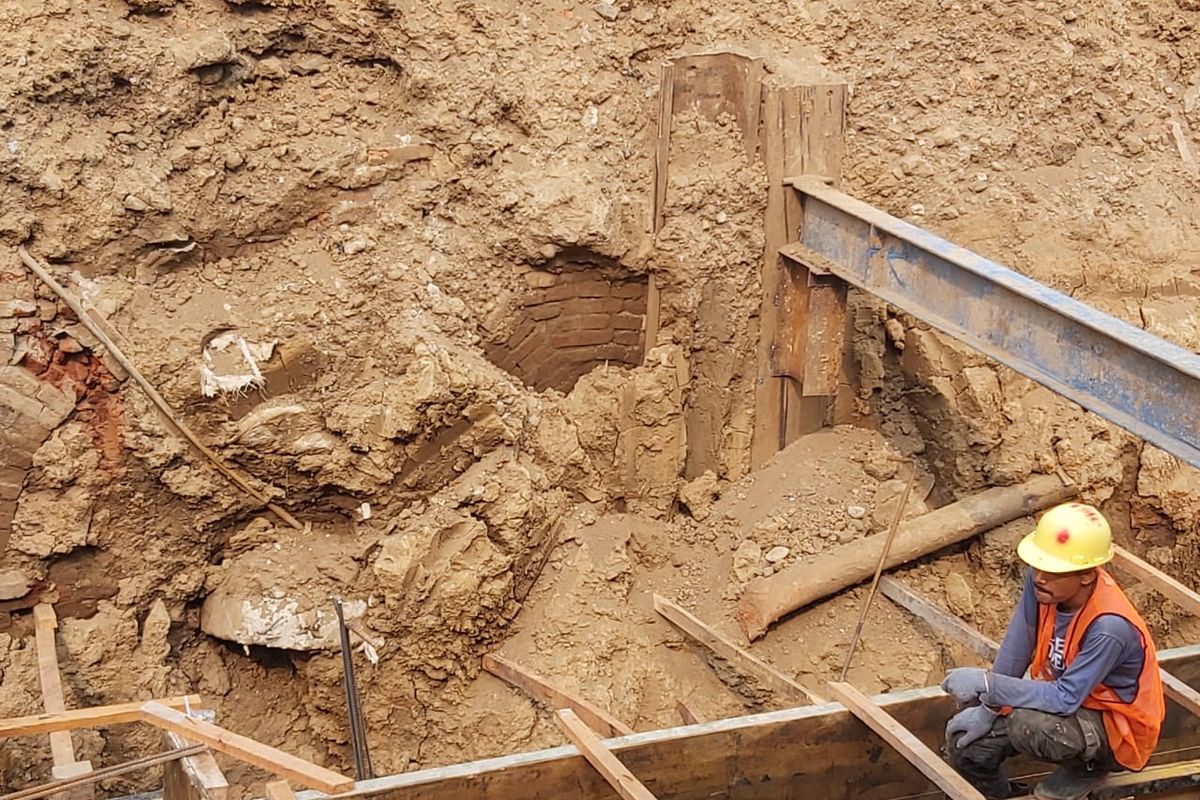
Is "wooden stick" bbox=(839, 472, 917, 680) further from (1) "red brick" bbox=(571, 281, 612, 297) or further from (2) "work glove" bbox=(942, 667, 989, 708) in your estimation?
(2) "work glove" bbox=(942, 667, 989, 708)

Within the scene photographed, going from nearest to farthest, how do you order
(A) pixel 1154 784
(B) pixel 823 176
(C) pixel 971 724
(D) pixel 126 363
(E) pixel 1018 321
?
1. (C) pixel 971 724
2. (A) pixel 1154 784
3. (E) pixel 1018 321
4. (D) pixel 126 363
5. (B) pixel 823 176

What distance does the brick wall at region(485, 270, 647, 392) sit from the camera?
7.02 m

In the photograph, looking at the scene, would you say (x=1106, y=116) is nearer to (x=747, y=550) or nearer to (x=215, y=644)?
(x=747, y=550)

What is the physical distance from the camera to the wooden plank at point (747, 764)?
469 cm

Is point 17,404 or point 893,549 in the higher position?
point 17,404

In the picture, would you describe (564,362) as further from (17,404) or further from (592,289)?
(17,404)

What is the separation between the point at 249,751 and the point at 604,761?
51.5 inches

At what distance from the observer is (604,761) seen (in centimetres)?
462

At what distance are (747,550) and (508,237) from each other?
225cm

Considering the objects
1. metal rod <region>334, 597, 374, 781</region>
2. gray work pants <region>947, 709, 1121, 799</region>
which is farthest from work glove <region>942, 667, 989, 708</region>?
metal rod <region>334, 597, 374, 781</region>

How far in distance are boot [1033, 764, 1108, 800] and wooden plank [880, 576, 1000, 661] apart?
1.42 metres

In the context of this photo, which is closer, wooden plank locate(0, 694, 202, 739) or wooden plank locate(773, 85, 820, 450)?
wooden plank locate(0, 694, 202, 739)

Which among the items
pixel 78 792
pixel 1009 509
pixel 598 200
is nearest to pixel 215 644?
pixel 78 792

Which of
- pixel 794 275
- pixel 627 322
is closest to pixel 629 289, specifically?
pixel 627 322
